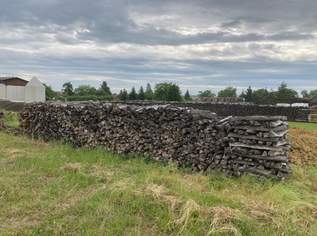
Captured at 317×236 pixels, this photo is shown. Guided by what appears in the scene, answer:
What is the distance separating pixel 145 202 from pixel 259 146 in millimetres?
2766

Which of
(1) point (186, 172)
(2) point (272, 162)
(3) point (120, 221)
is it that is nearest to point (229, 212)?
(3) point (120, 221)

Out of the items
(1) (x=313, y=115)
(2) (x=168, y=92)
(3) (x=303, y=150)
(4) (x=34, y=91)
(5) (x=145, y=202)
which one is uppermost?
(2) (x=168, y=92)

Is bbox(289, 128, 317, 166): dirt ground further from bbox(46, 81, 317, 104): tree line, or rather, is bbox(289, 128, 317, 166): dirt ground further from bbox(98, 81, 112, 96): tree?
bbox(98, 81, 112, 96): tree

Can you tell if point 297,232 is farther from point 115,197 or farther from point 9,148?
point 9,148

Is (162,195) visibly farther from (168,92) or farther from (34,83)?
(168,92)

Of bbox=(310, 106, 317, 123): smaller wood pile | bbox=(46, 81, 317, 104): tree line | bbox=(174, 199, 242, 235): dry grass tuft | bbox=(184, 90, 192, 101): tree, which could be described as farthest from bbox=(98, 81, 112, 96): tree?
bbox=(174, 199, 242, 235): dry grass tuft

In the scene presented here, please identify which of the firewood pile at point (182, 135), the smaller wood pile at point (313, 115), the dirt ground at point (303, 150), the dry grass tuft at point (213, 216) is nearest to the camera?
the dry grass tuft at point (213, 216)

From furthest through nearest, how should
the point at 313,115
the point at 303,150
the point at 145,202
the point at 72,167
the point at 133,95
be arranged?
the point at 133,95
the point at 313,115
the point at 303,150
the point at 72,167
the point at 145,202

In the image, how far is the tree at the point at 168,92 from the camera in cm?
4581

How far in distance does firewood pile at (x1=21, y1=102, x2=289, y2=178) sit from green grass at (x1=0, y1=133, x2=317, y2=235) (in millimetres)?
355

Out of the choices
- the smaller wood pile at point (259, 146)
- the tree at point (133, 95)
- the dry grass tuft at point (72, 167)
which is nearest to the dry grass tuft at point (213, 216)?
the smaller wood pile at point (259, 146)

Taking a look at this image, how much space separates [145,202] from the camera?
5.28 metres

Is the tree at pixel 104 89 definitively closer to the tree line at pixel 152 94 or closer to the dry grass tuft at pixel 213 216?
the tree line at pixel 152 94

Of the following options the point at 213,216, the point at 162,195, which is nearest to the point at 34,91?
the point at 162,195
